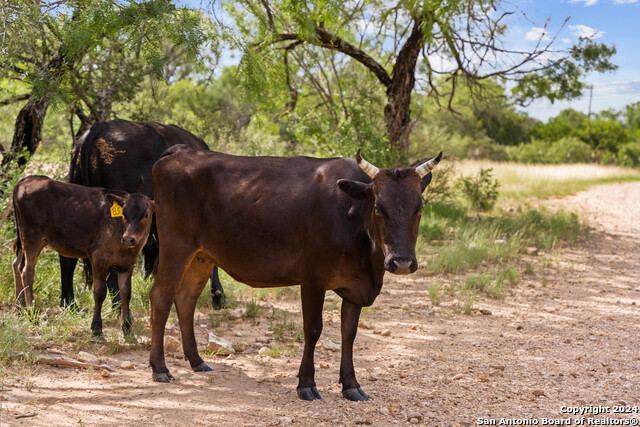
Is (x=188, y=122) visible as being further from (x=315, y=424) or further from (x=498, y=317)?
(x=315, y=424)

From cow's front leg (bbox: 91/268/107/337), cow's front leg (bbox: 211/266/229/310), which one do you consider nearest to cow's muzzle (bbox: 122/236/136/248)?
cow's front leg (bbox: 91/268/107/337)

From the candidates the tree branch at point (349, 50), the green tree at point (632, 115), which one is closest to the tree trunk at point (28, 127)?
the tree branch at point (349, 50)

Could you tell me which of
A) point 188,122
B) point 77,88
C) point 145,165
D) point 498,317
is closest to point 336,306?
point 498,317

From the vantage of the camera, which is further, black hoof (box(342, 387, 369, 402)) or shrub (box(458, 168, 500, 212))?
shrub (box(458, 168, 500, 212))

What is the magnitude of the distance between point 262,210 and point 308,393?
59.9 inches

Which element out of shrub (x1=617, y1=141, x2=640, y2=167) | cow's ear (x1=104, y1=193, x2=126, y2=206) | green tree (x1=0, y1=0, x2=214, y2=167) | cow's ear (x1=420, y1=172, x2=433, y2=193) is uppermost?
shrub (x1=617, y1=141, x2=640, y2=167)

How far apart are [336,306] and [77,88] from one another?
18.2 feet

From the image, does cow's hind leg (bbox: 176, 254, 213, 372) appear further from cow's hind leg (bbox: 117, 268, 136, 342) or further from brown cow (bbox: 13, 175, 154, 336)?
brown cow (bbox: 13, 175, 154, 336)

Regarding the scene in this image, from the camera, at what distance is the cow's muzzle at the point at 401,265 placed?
4418 millimetres

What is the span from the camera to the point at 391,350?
6730 millimetres

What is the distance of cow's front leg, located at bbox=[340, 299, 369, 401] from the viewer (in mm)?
5184

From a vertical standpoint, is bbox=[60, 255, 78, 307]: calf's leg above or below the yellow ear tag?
below

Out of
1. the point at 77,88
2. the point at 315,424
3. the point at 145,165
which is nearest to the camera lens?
the point at 315,424

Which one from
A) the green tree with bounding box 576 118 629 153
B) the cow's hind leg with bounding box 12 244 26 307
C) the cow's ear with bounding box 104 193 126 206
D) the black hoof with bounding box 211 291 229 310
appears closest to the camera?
the cow's ear with bounding box 104 193 126 206
